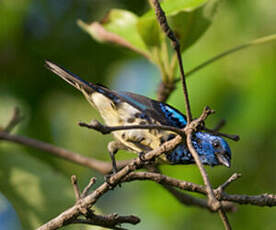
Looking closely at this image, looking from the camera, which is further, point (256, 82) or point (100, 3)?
point (100, 3)

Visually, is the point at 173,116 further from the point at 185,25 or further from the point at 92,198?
the point at 92,198

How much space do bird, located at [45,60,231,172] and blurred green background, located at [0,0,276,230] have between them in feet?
1.80

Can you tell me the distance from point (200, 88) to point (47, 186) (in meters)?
1.46

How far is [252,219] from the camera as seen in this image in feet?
14.5

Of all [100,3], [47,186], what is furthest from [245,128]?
[100,3]

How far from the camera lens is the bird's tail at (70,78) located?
3.14 m

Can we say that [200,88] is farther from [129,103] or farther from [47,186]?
[47,186]

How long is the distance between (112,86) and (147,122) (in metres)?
1.69

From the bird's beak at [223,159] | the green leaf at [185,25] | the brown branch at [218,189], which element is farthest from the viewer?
the bird's beak at [223,159]

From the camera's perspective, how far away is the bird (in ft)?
11.2

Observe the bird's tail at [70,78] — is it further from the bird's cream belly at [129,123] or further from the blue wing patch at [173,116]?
the blue wing patch at [173,116]

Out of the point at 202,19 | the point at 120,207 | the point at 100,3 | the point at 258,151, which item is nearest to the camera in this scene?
the point at 202,19

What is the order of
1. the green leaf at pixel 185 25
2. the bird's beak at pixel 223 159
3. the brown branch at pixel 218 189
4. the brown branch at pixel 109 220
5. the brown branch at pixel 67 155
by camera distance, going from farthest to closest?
the brown branch at pixel 67 155, the bird's beak at pixel 223 159, the green leaf at pixel 185 25, the brown branch at pixel 109 220, the brown branch at pixel 218 189

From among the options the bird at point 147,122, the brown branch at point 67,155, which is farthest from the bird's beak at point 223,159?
the brown branch at point 67,155
